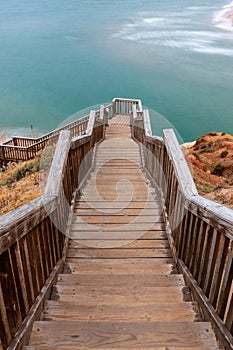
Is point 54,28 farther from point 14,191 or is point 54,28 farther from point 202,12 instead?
point 14,191

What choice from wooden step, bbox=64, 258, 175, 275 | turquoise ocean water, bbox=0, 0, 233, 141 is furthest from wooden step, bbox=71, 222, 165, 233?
turquoise ocean water, bbox=0, 0, 233, 141

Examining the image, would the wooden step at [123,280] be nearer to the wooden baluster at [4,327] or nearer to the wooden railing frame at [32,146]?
the wooden baluster at [4,327]

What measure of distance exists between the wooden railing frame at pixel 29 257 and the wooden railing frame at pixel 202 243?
1280 mm

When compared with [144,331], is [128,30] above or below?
above

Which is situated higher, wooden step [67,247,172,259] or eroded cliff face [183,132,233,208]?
wooden step [67,247,172,259]

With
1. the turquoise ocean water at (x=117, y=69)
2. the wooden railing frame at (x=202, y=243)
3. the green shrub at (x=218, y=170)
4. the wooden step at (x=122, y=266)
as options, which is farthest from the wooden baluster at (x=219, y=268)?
A: the turquoise ocean water at (x=117, y=69)

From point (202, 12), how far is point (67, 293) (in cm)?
7725

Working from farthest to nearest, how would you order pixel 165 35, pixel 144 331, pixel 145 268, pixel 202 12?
pixel 202 12 < pixel 165 35 < pixel 145 268 < pixel 144 331

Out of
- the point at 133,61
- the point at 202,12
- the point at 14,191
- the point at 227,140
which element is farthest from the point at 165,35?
the point at 14,191

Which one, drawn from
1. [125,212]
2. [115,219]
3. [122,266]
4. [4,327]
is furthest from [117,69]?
[4,327]

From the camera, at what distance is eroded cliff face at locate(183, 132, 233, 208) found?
1260 cm

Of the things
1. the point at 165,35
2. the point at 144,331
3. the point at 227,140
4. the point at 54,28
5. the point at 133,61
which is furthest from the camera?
the point at 54,28

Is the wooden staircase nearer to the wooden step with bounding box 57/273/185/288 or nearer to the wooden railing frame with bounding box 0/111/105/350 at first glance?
the wooden step with bounding box 57/273/185/288

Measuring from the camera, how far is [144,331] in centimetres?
225
